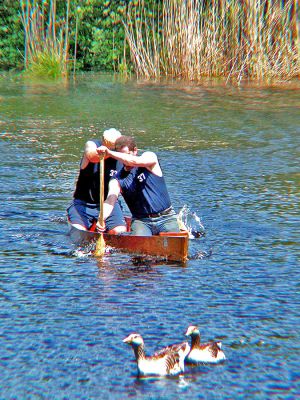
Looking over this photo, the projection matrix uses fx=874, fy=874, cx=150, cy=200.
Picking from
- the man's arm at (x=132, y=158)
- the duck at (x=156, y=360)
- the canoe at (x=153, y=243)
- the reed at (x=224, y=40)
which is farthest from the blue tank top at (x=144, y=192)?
the reed at (x=224, y=40)

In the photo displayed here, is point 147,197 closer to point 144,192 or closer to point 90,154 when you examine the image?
point 144,192

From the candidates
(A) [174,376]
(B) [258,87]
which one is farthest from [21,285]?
(B) [258,87]

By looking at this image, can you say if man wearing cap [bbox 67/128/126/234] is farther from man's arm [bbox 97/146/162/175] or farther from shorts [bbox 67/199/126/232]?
man's arm [bbox 97/146/162/175]

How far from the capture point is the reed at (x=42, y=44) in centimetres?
2258

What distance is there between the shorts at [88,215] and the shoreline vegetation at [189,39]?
42.3 ft

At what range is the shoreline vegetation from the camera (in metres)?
21.7

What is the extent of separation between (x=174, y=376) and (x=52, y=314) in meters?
1.53

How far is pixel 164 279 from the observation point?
8.01m

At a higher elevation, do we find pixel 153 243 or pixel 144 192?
pixel 144 192

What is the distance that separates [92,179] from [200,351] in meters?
3.97

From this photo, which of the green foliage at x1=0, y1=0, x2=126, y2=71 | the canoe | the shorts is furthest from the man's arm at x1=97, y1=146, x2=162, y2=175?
the green foliage at x1=0, y1=0, x2=126, y2=71

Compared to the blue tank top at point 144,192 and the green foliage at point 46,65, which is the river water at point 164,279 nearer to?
the blue tank top at point 144,192

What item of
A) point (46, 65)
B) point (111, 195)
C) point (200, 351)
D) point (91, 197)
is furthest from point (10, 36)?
point (200, 351)

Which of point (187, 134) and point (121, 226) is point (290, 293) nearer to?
point (121, 226)
